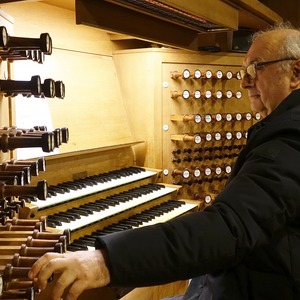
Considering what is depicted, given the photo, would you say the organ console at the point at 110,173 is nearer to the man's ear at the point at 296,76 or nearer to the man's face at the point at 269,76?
the man's face at the point at 269,76

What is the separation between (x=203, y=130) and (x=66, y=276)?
3194 millimetres

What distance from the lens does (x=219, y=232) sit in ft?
3.25

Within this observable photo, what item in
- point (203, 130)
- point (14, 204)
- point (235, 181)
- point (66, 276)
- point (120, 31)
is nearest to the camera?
point (66, 276)

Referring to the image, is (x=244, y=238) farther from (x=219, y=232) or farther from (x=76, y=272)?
(x=76, y=272)

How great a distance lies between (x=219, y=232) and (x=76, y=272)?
0.32m

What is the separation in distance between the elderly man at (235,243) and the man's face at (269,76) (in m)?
0.20

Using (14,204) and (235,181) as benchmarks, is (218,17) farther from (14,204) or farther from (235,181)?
(235,181)

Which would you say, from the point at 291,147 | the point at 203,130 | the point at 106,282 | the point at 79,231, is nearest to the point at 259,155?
the point at 291,147

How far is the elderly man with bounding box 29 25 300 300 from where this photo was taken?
934mm

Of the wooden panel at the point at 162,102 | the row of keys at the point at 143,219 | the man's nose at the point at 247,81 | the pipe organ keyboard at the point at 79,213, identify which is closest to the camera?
the pipe organ keyboard at the point at 79,213

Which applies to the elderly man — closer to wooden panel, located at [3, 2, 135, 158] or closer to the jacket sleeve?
the jacket sleeve

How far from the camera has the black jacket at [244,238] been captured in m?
0.95

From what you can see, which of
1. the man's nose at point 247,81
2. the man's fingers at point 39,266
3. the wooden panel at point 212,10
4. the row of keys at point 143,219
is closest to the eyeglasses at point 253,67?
the man's nose at point 247,81

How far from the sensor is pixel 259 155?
1.11m
